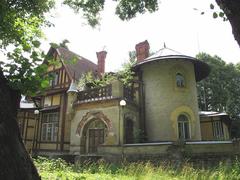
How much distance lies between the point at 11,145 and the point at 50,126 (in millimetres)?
17539

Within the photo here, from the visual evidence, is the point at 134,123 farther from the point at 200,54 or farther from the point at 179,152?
the point at 200,54

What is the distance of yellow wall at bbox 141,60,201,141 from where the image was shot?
49.4ft

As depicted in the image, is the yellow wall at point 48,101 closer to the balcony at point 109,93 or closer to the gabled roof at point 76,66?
the gabled roof at point 76,66

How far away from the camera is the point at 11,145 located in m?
2.34

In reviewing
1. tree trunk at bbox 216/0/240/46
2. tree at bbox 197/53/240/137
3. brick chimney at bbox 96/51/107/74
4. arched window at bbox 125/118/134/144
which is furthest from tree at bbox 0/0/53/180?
tree at bbox 197/53/240/137

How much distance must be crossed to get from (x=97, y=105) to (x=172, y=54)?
6.15 meters

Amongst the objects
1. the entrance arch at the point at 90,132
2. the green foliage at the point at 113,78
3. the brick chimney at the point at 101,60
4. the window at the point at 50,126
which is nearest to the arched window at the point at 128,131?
the entrance arch at the point at 90,132

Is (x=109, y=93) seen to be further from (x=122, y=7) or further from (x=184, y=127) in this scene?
(x=122, y=7)

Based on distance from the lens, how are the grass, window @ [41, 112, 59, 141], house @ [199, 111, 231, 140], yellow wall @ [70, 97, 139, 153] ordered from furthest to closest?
1. house @ [199, 111, 231, 140]
2. window @ [41, 112, 59, 141]
3. yellow wall @ [70, 97, 139, 153]
4. the grass

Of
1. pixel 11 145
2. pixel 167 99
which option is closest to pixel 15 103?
pixel 11 145

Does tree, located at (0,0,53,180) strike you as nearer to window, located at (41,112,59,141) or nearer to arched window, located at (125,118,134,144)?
arched window, located at (125,118,134,144)

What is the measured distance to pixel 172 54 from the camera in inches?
635

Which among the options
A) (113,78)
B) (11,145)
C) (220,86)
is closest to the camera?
(11,145)

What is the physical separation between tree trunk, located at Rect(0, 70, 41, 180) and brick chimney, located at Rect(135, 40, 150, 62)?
652 inches
